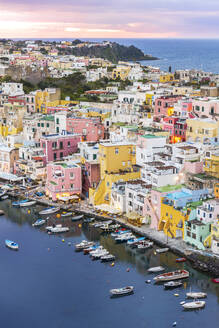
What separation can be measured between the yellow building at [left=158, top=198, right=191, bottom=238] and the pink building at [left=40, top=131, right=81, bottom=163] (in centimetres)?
1222

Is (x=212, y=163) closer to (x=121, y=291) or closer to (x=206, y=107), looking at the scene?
(x=206, y=107)

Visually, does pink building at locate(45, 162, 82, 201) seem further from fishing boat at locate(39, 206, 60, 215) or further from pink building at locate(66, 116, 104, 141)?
pink building at locate(66, 116, 104, 141)

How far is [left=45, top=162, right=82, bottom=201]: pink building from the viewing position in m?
34.1

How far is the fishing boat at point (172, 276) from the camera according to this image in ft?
78.0

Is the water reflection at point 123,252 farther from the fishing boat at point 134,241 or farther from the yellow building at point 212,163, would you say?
the yellow building at point 212,163

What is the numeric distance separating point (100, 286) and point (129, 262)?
9.12 ft


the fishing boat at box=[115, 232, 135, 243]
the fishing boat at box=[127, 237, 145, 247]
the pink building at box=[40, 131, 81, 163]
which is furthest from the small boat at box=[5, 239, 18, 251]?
the pink building at box=[40, 131, 81, 163]

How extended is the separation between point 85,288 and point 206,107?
19441 mm

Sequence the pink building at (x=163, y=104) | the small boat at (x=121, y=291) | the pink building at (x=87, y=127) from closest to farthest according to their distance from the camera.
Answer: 1. the small boat at (x=121, y=291)
2. the pink building at (x=87, y=127)
3. the pink building at (x=163, y=104)

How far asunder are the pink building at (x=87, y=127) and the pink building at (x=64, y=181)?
6636 mm

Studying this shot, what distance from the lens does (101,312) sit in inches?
863

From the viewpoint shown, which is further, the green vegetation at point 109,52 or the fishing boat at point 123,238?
the green vegetation at point 109,52

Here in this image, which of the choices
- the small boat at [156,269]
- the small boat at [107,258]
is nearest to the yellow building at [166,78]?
the small boat at [107,258]

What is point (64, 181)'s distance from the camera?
34.2m
